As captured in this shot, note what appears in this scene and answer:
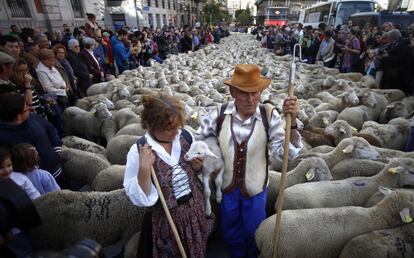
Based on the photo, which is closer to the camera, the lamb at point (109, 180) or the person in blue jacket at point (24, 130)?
the person in blue jacket at point (24, 130)

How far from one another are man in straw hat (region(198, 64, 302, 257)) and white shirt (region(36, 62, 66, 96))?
392 centimetres

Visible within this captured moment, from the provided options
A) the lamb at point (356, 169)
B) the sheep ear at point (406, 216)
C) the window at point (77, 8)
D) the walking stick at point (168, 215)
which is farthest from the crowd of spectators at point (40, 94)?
the window at point (77, 8)

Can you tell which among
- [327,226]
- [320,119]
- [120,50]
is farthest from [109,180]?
[120,50]

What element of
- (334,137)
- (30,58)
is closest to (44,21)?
(30,58)

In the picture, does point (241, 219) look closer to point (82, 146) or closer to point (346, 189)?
point (346, 189)

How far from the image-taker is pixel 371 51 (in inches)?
328

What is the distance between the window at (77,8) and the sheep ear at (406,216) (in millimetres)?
19085

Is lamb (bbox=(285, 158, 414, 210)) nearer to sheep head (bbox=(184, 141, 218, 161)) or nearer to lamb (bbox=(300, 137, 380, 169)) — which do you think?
lamb (bbox=(300, 137, 380, 169))

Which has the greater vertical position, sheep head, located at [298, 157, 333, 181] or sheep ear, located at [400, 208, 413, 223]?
sheep ear, located at [400, 208, 413, 223]

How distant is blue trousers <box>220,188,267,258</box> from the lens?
2.26m

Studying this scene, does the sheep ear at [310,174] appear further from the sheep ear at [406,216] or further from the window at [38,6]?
the window at [38,6]

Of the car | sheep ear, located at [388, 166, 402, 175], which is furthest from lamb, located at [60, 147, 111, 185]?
the car

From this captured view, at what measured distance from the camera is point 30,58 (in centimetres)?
479

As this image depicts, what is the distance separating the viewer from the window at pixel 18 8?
11797mm
